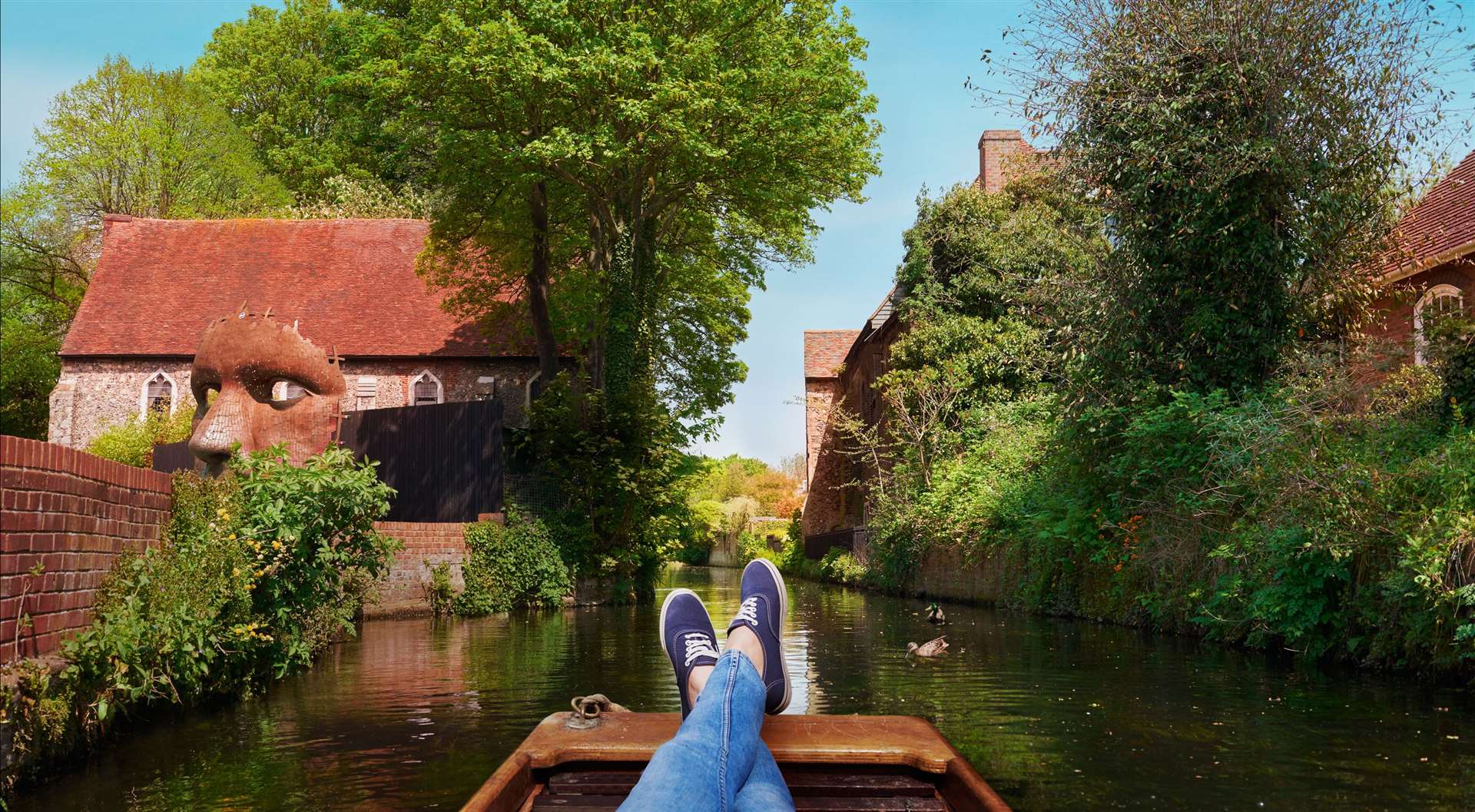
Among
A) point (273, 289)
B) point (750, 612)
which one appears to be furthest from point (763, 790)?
point (273, 289)

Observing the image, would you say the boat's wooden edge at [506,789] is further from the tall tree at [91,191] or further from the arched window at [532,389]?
the tall tree at [91,191]

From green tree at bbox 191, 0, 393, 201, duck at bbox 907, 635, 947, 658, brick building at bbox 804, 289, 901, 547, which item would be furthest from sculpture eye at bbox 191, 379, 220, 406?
green tree at bbox 191, 0, 393, 201

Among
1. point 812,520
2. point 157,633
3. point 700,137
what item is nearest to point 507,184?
point 700,137

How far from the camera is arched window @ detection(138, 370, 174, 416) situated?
1320 inches

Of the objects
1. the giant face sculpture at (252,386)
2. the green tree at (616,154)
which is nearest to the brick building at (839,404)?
the green tree at (616,154)

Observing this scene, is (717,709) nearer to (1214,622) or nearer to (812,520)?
(1214,622)

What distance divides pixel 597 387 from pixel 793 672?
1588 centimetres

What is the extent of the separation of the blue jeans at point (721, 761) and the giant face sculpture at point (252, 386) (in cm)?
1182

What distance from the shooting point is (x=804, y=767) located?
4.21 m

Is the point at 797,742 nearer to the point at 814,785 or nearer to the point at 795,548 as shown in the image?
the point at 814,785

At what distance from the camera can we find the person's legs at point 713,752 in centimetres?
291

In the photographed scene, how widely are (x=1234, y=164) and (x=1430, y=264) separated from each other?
5558 millimetres

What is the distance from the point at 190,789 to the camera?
557 cm

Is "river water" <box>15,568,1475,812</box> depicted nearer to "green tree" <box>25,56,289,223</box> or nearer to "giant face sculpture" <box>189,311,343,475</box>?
"giant face sculpture" <box>189,311,343,475</box>
